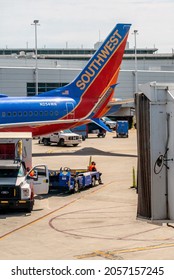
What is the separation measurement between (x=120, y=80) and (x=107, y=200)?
76423 mm

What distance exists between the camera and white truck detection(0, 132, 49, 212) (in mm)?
24375

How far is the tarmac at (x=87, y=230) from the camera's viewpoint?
17.5 meters

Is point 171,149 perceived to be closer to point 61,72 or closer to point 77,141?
point 77,141

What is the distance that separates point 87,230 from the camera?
21.1m

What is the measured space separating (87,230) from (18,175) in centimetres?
629

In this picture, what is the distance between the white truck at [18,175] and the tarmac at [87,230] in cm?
70

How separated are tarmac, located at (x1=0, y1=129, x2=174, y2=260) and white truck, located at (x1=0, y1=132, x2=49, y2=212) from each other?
0.70m

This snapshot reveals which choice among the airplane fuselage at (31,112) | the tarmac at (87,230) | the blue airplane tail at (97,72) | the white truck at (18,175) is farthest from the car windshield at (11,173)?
the blue airplane tail at (97,72)

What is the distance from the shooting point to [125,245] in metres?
18.5

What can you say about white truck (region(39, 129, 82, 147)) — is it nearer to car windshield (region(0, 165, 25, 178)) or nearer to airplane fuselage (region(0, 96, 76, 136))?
airplane fuselage (region(0, 96, 76, 136))

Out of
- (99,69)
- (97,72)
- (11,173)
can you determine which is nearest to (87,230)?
(11,173)

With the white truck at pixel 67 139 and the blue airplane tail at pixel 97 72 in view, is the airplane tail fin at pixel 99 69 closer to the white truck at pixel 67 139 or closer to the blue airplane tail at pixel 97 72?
the blue airplane tail at pixel 97 72

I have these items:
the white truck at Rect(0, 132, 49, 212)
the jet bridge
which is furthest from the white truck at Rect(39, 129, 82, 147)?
the jet bridge
